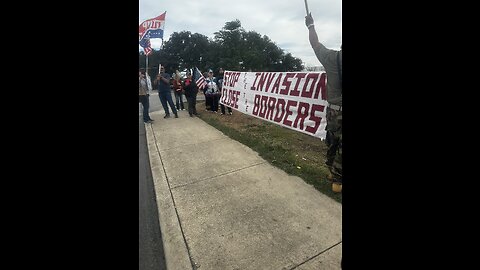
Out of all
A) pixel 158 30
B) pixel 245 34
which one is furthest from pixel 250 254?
pixel 245 34

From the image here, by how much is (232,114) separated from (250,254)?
7335mm

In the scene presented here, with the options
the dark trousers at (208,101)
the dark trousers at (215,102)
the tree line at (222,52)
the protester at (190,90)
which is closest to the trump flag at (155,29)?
the protester at (190,90)

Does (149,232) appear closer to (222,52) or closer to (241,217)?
(241,217)

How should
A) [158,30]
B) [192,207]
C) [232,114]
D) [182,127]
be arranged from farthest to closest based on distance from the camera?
[158,30], [232,114], [182,127], [192,207]

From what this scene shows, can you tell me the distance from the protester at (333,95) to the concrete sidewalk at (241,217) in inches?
14.2

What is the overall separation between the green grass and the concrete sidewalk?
0.58 feet

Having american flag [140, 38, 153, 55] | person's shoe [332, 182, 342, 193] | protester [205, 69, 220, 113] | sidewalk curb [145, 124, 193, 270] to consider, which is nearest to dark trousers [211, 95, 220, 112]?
protester [205, 69, 220, 113]

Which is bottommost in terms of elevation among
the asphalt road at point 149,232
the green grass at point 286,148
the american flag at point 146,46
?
the asphalt road at point 149,232

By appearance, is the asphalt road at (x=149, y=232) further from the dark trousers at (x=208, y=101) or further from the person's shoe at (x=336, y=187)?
the dark trousers at (x=208, y=101)

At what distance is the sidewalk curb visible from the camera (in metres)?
2.08

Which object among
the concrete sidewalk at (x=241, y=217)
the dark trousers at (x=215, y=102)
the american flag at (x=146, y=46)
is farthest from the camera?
the american flag at (x=146, y=46)

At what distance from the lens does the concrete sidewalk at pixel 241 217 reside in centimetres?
208
